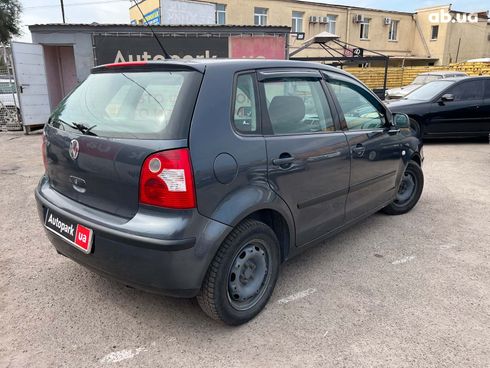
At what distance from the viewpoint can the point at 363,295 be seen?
9.66 feet

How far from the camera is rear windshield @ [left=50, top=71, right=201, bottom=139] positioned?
222 centimetres

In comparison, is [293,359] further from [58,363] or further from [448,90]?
[448,90]

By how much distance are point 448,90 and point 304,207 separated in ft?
25.2

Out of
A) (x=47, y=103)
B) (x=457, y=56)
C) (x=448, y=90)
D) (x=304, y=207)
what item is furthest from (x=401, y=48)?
(x=304, y=207)

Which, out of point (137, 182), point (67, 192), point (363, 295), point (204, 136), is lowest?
point (363, 295)

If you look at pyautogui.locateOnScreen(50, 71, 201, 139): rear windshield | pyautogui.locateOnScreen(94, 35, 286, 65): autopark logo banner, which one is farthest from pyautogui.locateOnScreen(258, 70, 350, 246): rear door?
pyautogui.locateOnScreen(94, 35, 286, 65): autopark logo banner

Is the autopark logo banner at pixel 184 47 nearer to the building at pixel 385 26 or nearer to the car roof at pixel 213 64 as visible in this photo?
the car roof at pixel 213 64

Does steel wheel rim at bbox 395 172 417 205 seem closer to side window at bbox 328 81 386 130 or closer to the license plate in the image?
side window at bbox 328 81 386 130

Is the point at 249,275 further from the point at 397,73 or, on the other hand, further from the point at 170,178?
the point at 397,73

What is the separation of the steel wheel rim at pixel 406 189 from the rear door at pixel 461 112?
4.85 metres

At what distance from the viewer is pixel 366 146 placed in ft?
11.3

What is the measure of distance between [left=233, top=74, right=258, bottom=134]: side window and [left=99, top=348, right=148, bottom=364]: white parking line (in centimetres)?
144

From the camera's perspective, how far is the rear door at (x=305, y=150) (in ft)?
8.70

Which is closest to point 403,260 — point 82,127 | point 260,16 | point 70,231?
point 70,231
